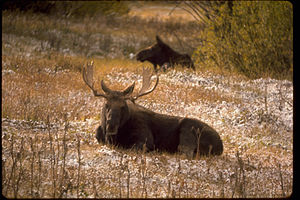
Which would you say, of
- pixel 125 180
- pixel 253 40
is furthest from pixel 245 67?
pixel 125 180

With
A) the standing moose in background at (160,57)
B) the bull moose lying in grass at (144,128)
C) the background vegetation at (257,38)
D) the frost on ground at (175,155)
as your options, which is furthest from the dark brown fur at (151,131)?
the standing moose in background at (160,57)

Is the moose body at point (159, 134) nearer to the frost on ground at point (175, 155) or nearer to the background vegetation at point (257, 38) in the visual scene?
the frost on ground at point (175, 155)

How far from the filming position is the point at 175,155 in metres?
7.94

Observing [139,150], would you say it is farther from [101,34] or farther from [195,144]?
[101,34]

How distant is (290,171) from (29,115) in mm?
5668

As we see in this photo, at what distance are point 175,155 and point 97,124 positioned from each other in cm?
236

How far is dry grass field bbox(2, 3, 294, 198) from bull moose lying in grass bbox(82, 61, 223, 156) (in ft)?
1.06

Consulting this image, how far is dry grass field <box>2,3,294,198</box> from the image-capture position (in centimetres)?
603

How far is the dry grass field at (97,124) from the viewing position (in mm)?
6031

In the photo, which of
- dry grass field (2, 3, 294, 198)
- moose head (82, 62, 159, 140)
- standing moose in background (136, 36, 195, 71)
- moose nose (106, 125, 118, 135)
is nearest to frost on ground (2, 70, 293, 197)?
dry grass field (2, 3, 294, 198)

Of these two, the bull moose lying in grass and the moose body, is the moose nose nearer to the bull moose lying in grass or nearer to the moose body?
the bull moose lying in grass

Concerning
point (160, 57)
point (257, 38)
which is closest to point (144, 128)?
point (257, 38)

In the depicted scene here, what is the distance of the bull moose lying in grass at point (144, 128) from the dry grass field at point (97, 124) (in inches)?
12.8

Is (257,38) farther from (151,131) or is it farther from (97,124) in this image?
(151,131)
